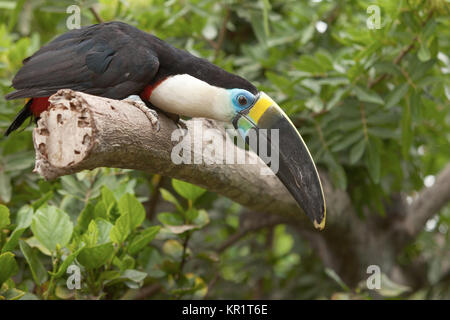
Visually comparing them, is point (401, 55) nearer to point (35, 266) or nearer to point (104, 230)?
point (104, 230)

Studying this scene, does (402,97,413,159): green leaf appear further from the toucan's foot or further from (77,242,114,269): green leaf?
(77,242,114,269): green leaf

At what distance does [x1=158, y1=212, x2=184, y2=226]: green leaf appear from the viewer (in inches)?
103

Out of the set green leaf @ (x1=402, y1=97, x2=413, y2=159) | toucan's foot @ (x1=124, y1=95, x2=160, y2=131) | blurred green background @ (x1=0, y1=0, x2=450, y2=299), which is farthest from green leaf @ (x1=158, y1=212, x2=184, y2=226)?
green leaf @ (x1=402, y1=97, x2=413, y2=159)

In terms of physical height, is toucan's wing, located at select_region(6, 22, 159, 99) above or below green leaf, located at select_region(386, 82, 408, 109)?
above

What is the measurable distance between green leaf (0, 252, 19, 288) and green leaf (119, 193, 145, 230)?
18.7 inches

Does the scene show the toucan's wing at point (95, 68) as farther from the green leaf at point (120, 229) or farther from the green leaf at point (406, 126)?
the green leaf at point (406, 126)

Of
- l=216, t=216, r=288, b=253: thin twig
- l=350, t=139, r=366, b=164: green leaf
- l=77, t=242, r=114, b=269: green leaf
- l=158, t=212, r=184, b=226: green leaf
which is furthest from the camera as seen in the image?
l=216, t=216, r=288, b=253: thin twig

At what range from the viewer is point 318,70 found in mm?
2895

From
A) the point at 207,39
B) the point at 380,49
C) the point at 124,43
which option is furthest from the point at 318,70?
the point at 124,43

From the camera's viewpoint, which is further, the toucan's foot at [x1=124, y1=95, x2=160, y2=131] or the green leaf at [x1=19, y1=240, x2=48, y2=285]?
the green leaf at [x1=19, y1=240, x2=48, y2=285]

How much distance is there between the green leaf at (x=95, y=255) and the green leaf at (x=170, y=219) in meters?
0.48

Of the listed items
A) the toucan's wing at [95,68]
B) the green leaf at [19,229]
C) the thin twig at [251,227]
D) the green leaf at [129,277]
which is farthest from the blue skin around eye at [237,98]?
the thin twig at [251,227]
